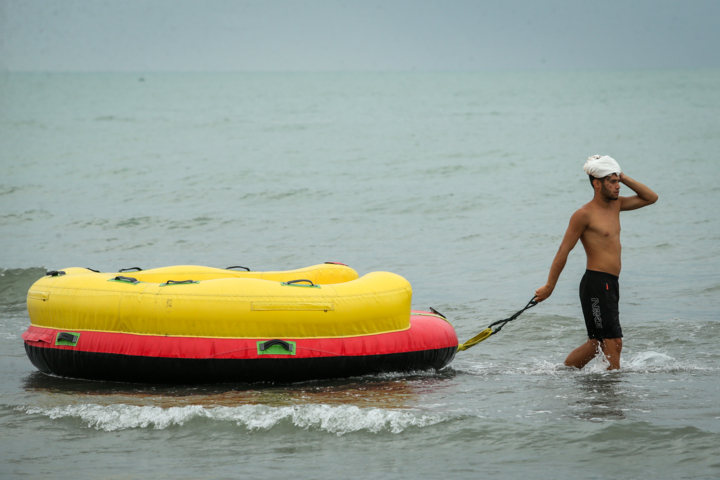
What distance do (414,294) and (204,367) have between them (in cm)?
453

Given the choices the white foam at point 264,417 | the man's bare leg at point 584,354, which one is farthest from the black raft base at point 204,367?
the man's bare leg at point 584,354

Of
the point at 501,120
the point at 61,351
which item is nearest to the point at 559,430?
the point at 61,351

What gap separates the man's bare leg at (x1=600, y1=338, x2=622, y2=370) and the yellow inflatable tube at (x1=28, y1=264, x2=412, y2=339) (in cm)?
160

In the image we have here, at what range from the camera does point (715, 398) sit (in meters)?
5.67

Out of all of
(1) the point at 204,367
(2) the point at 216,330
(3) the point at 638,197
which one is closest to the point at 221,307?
(2) the point at 216,330

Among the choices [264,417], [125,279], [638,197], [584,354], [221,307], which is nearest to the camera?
[264,417]

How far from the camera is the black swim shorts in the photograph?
5.90 meters

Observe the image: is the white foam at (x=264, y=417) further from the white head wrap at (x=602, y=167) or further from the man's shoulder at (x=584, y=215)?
the white head wrap at (x=602, y=167)

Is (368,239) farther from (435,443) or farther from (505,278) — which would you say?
(435,443)

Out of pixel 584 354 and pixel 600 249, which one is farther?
pixel 584 354

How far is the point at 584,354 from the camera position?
632 cm

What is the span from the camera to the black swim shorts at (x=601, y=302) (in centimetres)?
590

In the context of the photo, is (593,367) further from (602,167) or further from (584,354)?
(602,167)

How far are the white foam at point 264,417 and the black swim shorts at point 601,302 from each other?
157cm
